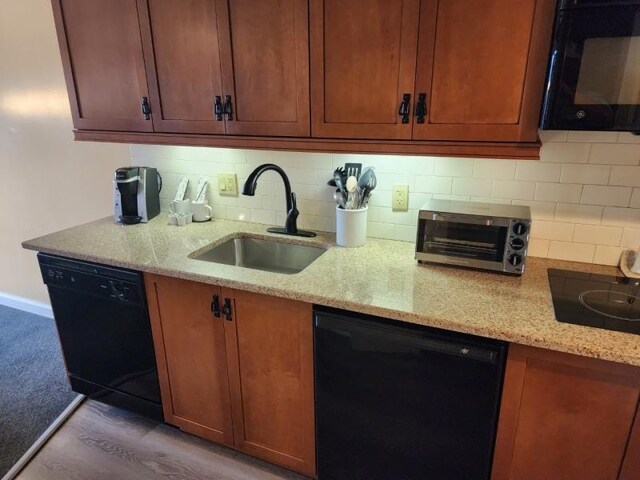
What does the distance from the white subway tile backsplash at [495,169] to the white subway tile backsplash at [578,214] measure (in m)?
0.22

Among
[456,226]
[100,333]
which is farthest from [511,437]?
[100,333]

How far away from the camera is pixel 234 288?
60.1 inches

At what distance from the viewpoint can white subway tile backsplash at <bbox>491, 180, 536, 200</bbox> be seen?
63.2 inches

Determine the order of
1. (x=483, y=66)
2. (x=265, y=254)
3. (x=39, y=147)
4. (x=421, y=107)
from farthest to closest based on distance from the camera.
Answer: (x=39, y=147) → (x=265, y=254) → (x=421, y=107) → (x=483, y=66)

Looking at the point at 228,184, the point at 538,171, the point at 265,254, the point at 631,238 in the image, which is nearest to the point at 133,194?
the point at 228,184

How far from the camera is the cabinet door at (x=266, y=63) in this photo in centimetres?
146

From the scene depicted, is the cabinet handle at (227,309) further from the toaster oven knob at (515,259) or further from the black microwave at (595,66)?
the black microwave at (595,66)

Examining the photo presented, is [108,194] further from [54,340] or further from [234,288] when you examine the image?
[234,288]

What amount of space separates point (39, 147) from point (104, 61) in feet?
4.07

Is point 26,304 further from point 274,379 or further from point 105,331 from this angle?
point 274,379

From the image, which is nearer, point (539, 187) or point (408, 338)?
point (408, 338)

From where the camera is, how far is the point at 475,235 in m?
1.49

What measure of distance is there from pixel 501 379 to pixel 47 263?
190 cm

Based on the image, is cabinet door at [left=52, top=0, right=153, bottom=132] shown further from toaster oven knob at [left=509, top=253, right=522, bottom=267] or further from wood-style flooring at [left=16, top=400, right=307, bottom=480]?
toaster oven knob at [left=509, top=253, right=522, bottom=267]
